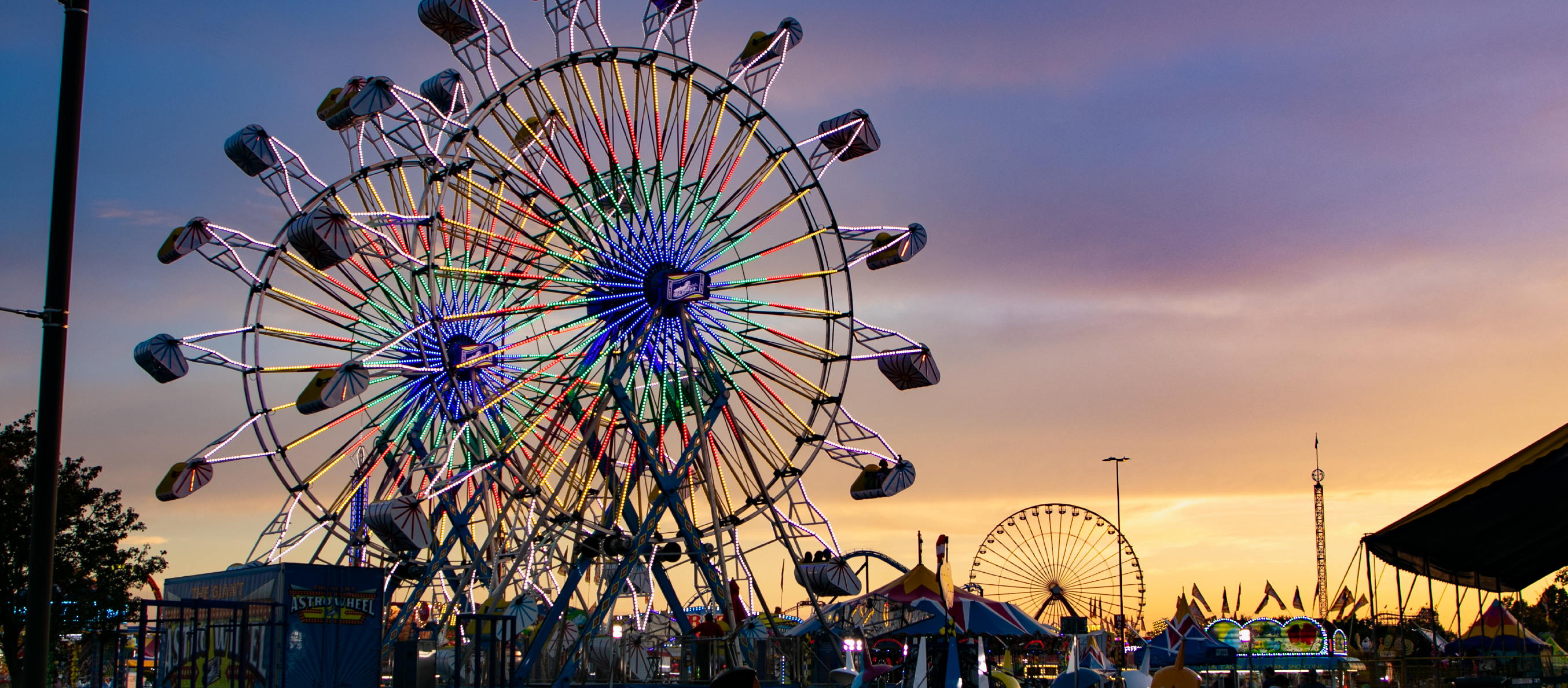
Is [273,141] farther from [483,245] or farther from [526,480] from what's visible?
[526,480]

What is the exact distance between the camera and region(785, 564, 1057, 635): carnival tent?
114ft

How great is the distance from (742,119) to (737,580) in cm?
1203

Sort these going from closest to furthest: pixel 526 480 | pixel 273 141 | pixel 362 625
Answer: pixel 362 625 → pixel 526 480 → pixel 273 141

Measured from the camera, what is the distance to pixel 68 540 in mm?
32125

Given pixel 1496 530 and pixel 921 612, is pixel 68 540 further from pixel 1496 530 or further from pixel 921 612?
pixel 1496 530

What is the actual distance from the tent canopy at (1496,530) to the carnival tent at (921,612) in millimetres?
14192

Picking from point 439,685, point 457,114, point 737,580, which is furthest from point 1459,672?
point 457,114

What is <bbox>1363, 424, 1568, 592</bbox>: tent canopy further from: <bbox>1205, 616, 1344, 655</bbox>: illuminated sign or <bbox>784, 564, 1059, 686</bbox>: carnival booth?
<bbox>1205, 616, 1344, 655</bbox>: illuminated sign

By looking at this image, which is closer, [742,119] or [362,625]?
[362,625]

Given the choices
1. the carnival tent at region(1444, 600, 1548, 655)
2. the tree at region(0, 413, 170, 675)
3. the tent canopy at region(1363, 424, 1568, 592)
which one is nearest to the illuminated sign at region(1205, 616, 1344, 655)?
the carnival tent at region(1444, 600, 1548, 655)

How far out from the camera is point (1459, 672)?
25047 mm

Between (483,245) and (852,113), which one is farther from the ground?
(852,113)

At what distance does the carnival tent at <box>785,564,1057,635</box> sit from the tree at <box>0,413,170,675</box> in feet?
55.2

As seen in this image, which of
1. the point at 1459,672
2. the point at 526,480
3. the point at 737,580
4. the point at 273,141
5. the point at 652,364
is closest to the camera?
the point at 1459,672
